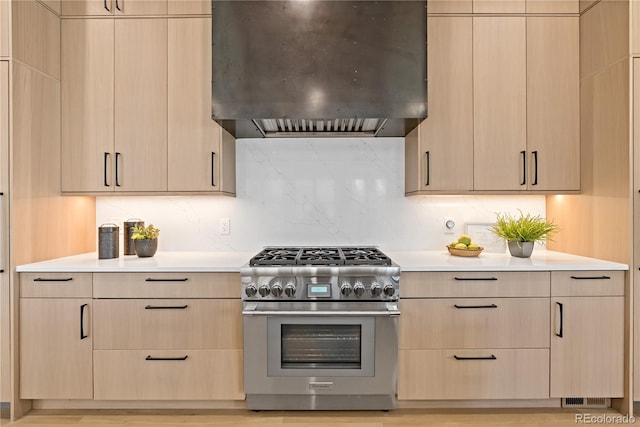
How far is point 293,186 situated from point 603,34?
2.08 m

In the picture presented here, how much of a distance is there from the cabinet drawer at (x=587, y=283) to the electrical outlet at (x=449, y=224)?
80 cm

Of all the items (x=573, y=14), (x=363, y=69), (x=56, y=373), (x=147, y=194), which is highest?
(x=573, y=14)

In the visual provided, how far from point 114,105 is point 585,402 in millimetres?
3307

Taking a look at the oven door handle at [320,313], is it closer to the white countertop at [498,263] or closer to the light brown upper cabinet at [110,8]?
the white countertop at [498,263]

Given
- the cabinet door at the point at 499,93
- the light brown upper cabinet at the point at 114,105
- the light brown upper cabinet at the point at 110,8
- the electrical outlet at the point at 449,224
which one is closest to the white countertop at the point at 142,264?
the light brown upper cabinet at the point at 114,105

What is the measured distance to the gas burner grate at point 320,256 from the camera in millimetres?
2275

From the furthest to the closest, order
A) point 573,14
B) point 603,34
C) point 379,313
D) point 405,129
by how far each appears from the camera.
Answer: point 405,129, point 573,14, point 603,34, point 379,313

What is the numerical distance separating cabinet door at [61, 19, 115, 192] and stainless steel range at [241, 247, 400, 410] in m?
1.21

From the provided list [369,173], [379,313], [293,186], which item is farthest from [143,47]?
[379,313]

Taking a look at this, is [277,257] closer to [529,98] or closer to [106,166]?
[106,166]

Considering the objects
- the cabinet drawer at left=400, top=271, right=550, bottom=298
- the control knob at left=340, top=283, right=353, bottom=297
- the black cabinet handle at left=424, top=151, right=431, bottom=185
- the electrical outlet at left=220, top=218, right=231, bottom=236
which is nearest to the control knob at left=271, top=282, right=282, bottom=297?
the control knob at left=340, top=283, right=353, bottom=297

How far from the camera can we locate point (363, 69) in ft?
7.69

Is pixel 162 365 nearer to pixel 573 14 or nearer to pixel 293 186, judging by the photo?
pixel 293 186

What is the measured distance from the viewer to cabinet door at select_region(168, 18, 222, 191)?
2572 mm
